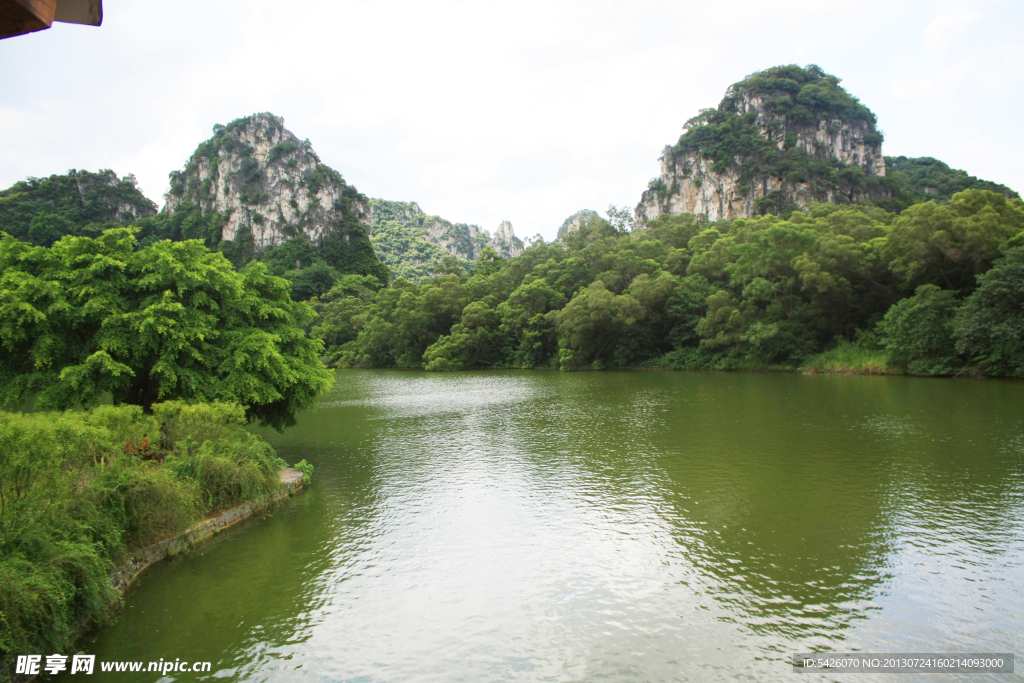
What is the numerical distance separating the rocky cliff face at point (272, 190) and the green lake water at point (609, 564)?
91748 mm

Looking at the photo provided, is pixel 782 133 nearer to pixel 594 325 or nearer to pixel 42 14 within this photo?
pixel 594 325

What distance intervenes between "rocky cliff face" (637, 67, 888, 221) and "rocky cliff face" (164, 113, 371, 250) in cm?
5720

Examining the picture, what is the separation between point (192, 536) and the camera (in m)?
8.07

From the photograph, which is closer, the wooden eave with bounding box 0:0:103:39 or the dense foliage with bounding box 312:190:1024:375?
the wooden eave with bounding box 0:0:103:39

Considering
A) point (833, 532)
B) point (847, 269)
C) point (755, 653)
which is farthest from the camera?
point (847, 269)

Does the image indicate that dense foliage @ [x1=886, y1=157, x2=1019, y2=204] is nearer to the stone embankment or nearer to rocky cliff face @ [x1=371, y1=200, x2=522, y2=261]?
the stone embankment

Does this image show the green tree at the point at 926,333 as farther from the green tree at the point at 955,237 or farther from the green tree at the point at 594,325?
the green tree at the point at 594,325

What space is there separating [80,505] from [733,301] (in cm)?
4131

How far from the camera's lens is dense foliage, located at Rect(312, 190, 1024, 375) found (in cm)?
2833

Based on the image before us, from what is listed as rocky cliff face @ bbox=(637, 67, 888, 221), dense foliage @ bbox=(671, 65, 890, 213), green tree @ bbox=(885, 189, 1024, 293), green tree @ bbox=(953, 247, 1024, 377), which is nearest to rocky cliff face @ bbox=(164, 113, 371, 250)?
rocky cliff face @ bbox=(637, 67, 888, 221)

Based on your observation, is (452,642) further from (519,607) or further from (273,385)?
(273,385)

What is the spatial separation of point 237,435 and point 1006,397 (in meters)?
25.2

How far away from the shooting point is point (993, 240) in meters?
27.5

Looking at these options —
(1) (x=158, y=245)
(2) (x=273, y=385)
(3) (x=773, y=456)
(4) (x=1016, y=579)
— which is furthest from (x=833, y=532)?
(1) (x=158, y=245)
